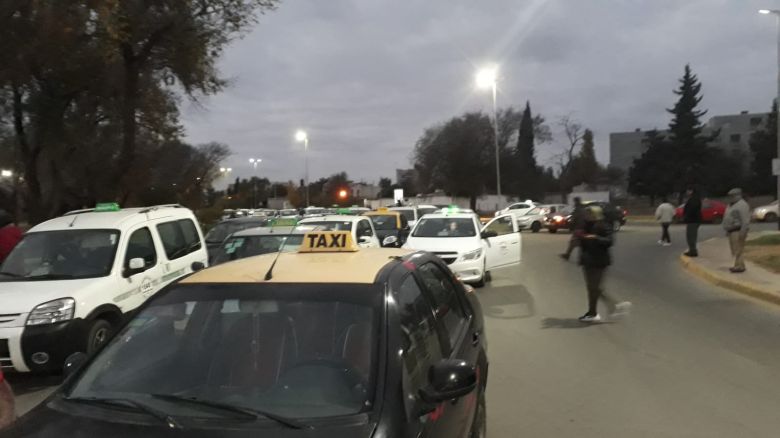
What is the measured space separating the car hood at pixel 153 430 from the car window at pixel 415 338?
36cm

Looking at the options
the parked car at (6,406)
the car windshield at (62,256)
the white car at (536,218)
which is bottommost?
the white car at (536,218)

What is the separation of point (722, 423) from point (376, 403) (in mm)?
3804

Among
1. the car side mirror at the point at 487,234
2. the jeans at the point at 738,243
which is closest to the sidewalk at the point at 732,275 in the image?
the jeans at the point at 738,243

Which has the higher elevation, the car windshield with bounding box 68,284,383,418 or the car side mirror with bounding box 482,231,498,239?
Result: the car windshield with bounding box 68,284,383,418

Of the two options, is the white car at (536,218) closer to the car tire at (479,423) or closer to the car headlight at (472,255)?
the car headlight at (472,255)

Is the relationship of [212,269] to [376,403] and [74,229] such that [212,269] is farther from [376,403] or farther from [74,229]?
[74,229]

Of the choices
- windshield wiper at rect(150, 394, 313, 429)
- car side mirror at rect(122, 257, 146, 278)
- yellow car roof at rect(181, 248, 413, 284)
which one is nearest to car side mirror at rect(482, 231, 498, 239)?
car side mirror at rect(122, 257, 146, 278)

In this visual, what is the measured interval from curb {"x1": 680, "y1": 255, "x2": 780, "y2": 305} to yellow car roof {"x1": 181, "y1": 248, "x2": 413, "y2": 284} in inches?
362

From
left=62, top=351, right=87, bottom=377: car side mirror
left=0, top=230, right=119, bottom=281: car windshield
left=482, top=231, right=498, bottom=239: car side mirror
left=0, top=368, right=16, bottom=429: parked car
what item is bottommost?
left=482, top=231, right=498, bottom=239: car side mirror

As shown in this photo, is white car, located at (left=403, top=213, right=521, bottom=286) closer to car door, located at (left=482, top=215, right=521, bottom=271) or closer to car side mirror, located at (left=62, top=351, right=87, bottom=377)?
car door, located at (left=482, top=215, right=521, bottom=271)

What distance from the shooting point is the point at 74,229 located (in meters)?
7.89

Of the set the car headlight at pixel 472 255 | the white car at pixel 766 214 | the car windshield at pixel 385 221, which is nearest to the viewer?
the car headlight at pixel 472 255

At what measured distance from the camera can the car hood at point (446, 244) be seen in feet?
42.2

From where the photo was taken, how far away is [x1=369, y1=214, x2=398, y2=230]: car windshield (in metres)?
19.4
